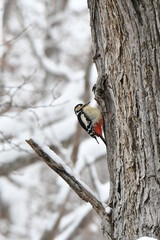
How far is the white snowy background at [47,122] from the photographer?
27.8 ft

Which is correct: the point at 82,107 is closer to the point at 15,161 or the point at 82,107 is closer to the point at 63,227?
the point at 15,161

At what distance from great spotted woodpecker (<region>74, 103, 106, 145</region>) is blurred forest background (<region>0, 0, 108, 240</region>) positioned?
5.40 ft

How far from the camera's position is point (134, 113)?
3.78m

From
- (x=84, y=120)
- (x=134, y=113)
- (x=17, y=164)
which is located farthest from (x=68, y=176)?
(x=17, y=164)

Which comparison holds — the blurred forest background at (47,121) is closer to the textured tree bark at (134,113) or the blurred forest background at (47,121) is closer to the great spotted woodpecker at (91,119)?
the great spotted woodpecker at (91,119)

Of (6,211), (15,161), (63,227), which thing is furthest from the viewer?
(6,211)

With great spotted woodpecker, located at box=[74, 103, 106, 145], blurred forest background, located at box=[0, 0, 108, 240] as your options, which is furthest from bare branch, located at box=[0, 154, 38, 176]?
great spotted woodpecker, located at box=[74, 103, 106, 145]

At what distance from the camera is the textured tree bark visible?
3697 mm

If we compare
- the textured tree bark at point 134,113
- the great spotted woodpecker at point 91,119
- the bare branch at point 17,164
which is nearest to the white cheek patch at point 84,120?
the great spotted woodpecker at point 91,119

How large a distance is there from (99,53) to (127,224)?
1182 mm

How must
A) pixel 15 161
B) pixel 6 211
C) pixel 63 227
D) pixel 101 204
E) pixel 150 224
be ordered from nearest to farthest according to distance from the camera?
pixel 150 224
pixel 101 204
pixel 15 161
pixel 63 227
pixel 6 211

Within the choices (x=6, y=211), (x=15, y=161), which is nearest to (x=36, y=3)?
(x=6, y=211)

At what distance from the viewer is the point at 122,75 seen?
3863mm

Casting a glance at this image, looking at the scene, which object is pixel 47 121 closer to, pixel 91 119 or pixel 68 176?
pixel 91 119
